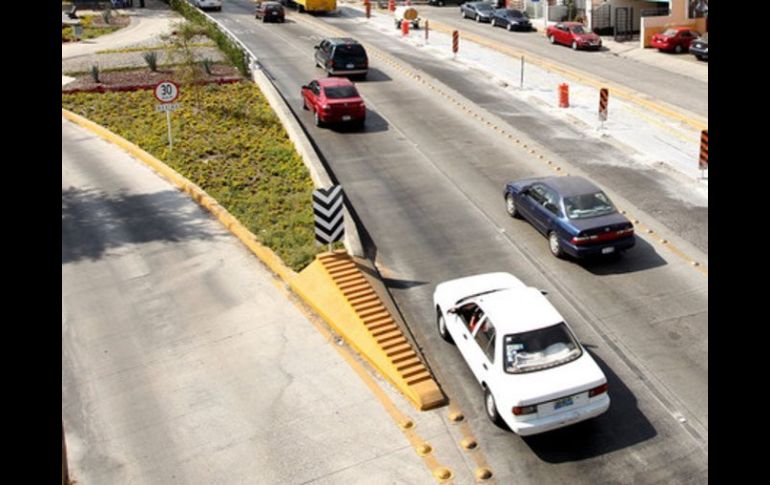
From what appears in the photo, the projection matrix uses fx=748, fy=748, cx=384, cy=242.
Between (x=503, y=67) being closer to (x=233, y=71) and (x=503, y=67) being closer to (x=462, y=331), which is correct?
(x=233, y=71)

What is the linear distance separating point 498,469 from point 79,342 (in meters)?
7.93

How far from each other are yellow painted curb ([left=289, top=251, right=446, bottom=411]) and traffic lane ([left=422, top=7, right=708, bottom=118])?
19.4 m

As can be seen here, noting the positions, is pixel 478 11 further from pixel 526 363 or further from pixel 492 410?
pixel 492 410

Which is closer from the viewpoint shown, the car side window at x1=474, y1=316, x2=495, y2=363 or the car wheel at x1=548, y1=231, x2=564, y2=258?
the car side window at x1=474, y1=316, x2=495, y2=363

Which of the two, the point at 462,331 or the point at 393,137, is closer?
the point at 462,331

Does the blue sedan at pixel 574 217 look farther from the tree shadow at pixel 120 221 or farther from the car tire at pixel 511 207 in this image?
the tree shadow at pixel 120 221

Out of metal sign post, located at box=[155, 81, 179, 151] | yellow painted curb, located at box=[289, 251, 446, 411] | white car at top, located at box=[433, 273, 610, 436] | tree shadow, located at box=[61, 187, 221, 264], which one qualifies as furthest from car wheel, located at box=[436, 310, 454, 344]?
metal sign post, located at box=[155, 81, 179, 151]

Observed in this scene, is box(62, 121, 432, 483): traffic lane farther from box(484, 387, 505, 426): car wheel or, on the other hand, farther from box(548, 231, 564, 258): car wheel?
box(548, 231, 564, 258): car wheel

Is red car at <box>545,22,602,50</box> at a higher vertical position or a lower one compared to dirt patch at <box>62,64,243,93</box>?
higher

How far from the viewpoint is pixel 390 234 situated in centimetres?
1806

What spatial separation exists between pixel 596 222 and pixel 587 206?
0.68 metres

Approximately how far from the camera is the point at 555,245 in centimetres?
1656

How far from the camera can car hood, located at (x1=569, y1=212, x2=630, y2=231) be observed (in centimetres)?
1573
